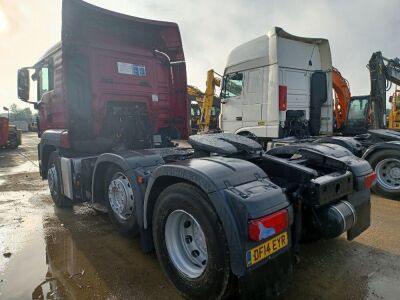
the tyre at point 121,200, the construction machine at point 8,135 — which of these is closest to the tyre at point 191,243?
the tyre at point 121,200

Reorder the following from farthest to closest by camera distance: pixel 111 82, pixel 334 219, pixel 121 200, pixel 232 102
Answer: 1. pixel 232 102
2. pixel 111 82
3. pixel 121 200
4. pixel 334 219

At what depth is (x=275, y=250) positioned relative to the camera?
84.2 inches

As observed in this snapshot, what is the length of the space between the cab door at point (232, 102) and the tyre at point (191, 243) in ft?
19.0

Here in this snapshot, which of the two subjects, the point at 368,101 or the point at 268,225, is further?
the point at 368,101

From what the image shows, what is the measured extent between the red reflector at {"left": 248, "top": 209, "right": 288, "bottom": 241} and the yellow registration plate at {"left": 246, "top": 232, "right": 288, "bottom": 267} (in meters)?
0.06

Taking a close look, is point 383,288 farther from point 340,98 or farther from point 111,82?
point 340,98

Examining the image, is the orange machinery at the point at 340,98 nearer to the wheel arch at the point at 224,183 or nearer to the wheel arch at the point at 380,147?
the wheel arch at the point at 380,147

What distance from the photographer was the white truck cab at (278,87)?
7309mm

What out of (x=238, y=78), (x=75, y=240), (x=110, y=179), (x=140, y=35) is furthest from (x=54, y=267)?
(x=238, y=78)

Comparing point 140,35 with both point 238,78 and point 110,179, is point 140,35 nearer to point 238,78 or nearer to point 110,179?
point 110,179

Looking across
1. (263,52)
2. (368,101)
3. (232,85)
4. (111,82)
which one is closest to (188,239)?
(111,82)

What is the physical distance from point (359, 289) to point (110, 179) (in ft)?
9.49

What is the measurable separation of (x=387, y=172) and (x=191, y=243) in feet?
14.3

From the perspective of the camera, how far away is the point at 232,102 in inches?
327
